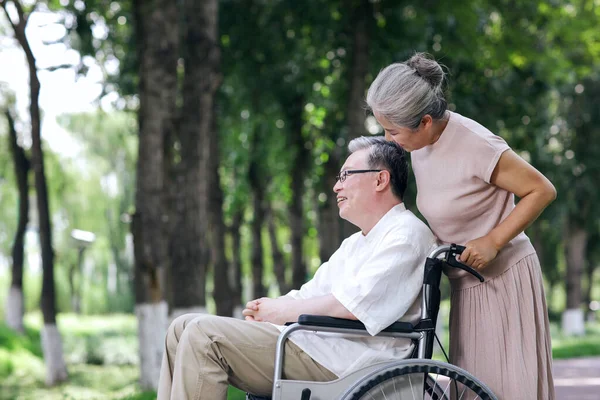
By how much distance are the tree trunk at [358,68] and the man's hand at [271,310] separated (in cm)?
913

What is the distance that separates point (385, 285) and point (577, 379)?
9.63 m

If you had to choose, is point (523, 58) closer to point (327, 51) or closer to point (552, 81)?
point (552, 81)

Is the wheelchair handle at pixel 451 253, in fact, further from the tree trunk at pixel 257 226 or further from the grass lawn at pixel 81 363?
the tree trunk at pixel 257 226

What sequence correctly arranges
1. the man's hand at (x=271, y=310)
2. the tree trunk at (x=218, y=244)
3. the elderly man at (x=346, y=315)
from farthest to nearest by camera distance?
the tree trunk at (x=218, y=244) → the man's hand at (x=271, y=310) → the elderly man at (x=346, y=315)

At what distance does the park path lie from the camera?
35.3 ft

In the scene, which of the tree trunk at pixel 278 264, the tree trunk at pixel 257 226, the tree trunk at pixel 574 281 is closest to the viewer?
the tree trunk at pixel 257 226

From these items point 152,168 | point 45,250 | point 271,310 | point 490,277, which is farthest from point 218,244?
point 490,277

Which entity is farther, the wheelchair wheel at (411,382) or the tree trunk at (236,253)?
the tree trunk at (236,253)

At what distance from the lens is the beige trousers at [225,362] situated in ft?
12.8

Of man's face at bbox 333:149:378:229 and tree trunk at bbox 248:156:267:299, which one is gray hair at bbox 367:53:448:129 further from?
tree trunk at bbox 248:156:267:299

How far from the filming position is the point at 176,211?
11.8m

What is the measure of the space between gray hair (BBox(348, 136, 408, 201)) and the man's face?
0.03 metres

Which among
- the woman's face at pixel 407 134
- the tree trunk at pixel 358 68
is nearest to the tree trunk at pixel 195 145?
the tree trunk at pixel 358 68

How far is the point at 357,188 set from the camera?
4230mm
